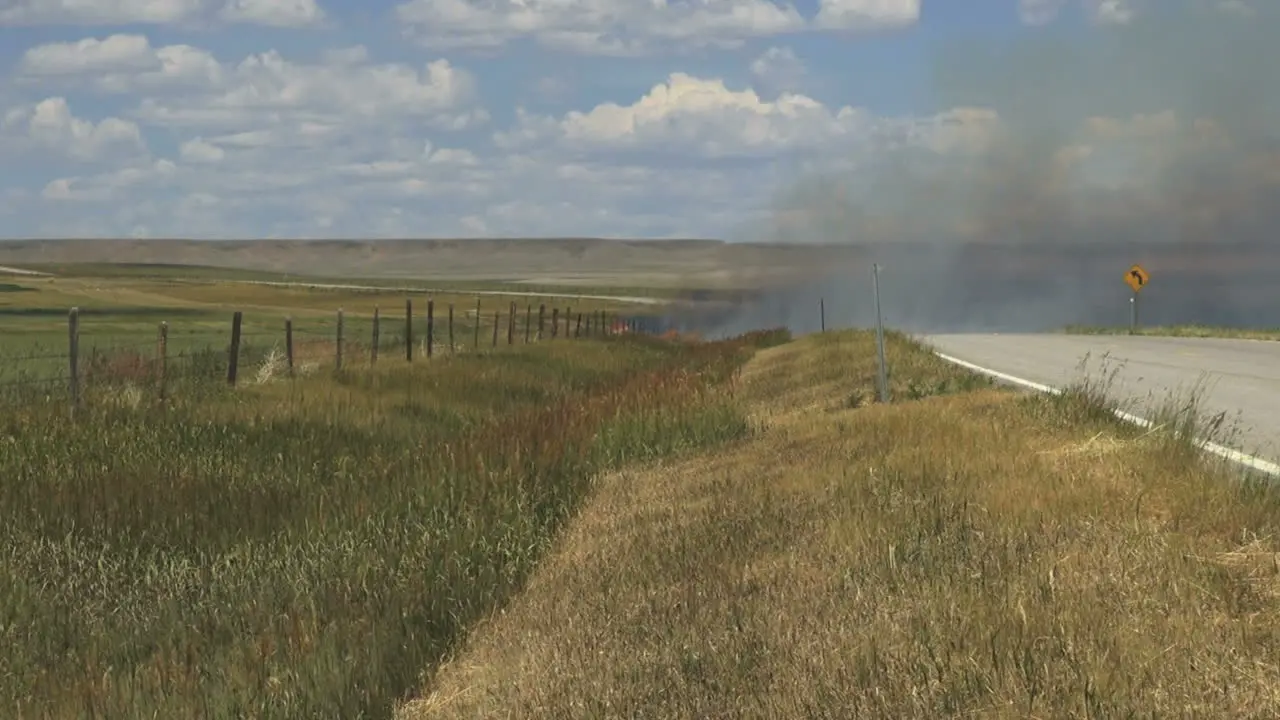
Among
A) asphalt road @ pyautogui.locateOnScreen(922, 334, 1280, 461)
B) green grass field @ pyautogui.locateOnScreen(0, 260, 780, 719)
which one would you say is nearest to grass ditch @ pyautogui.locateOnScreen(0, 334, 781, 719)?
green grass field @ pyautogui.locateOnScreen(0, 260, 780, 719)

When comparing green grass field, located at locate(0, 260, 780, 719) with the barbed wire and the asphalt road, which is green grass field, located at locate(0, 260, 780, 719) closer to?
→ the barbed wire

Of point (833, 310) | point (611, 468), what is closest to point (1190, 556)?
point (611, 468)

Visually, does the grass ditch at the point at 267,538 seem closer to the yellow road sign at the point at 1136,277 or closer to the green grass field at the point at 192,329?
the green grass field at the point at 192,329

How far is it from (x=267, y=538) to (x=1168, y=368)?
51.1ft

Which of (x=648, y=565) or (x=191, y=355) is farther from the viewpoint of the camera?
(x=191, y=355)

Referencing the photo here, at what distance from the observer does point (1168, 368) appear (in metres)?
23.5

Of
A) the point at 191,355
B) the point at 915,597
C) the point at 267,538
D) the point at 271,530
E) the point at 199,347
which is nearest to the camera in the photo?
the point at 915,597

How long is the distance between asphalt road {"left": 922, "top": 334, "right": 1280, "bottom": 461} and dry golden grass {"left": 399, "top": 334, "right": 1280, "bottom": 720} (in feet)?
13.1

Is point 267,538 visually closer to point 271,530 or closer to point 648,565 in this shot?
point 271,530

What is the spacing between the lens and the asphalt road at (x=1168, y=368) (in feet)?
Result: 51.4

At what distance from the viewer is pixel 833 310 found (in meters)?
107

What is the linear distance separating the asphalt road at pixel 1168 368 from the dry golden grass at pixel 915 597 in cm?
400

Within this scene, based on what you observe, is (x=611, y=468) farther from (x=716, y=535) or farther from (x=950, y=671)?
(x=950, y=671)

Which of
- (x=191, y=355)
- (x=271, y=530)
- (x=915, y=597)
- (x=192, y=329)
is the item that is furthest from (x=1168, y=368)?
(x=192, y=329)
